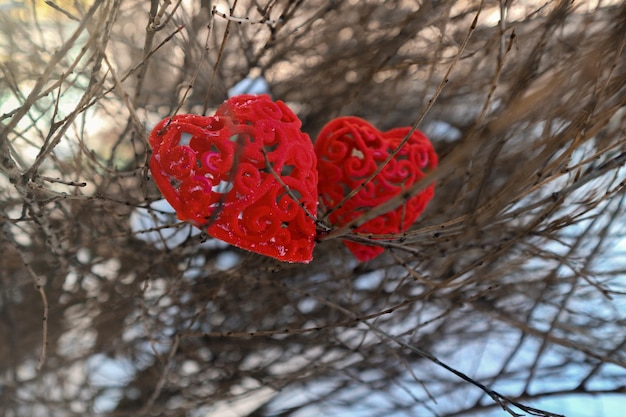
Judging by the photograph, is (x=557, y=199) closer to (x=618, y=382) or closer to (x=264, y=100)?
(x=264, y=100)

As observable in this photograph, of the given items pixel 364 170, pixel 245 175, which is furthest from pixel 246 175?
pixel 364 170

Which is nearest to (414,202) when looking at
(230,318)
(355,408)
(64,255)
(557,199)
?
(557,199)

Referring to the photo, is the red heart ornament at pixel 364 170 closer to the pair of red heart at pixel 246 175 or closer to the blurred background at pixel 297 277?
the pair of red heart at pixel 246 175

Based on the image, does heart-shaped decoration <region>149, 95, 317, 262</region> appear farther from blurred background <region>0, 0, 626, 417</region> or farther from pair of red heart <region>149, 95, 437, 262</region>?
blurred background <region>0, 0, 626, 417</region>

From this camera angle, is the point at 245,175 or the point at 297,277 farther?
the point at 297,277

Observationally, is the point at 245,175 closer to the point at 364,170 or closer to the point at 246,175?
the point at 246,175

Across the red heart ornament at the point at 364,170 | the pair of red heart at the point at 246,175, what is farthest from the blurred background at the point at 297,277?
the pair of red heart at the point at 246,175
